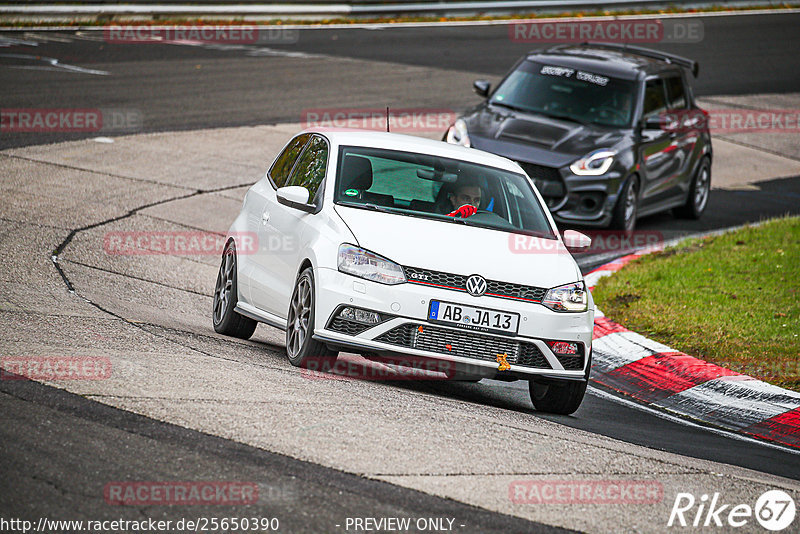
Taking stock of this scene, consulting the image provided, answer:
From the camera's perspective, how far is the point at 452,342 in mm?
7270

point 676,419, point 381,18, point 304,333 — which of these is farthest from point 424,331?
point 381,18

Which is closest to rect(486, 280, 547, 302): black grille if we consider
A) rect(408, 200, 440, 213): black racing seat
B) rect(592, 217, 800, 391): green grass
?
rect(408, 200, 440, 213): black racing seat

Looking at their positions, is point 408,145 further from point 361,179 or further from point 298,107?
point 298,107

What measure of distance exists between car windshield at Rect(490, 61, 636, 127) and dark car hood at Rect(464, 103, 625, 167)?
0.77ft

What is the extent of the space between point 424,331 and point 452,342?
7.5 inches

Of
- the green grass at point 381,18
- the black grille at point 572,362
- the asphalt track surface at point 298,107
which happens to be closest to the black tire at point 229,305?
the asphalt track surface at point 298,107

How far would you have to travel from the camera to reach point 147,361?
7.00 meters

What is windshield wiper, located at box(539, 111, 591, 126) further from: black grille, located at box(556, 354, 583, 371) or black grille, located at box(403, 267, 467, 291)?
black grille, located at box(403, 267, 467, 291)

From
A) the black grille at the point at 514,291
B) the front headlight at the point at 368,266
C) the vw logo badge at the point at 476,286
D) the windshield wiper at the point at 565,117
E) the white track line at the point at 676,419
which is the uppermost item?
the front headlight at the point at 368,266

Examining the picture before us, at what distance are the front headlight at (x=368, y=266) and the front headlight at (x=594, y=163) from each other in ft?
21.6

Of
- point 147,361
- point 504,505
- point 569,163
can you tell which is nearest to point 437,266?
point 147,361

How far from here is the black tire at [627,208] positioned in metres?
13.9

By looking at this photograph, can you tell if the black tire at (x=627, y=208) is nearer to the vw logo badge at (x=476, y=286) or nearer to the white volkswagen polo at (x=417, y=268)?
the white volkswagen polo at (x=417, y=268)

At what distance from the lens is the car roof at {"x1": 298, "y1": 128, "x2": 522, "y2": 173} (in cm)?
869
